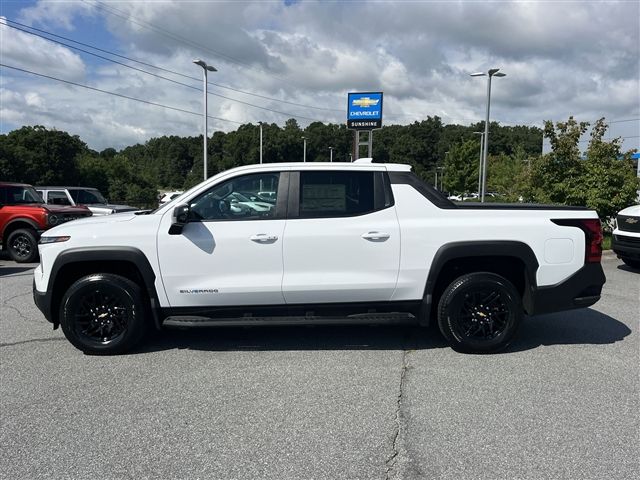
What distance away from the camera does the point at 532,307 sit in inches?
192

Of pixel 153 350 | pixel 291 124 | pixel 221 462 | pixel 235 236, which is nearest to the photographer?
pixel 221 462

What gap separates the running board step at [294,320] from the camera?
4668mm

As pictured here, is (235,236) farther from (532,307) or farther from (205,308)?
(532,307)

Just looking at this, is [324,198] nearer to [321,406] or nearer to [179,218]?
[179,218]

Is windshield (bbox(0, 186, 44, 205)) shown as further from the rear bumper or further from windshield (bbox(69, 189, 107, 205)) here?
the rear bumper

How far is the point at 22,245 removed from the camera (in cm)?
1140

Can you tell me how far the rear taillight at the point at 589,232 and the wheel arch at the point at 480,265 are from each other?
481mm

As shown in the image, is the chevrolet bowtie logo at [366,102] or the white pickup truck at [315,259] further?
the chevrolet bowtie logo at [366,102]

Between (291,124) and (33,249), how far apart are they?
3802 inches

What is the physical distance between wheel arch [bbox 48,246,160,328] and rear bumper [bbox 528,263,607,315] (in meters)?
3.66

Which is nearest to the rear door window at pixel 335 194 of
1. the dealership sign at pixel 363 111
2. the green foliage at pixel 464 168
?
the dealership sign at pixel 363 111

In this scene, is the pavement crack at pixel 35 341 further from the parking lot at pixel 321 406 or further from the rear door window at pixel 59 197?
the rear door window at pixel 59 197

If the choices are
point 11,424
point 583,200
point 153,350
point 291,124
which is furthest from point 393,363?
point 291,124


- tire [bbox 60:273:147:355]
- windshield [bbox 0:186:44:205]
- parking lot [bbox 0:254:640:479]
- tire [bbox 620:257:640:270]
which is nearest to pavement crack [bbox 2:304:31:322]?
parking lot [bbox 0:254:640:479]
